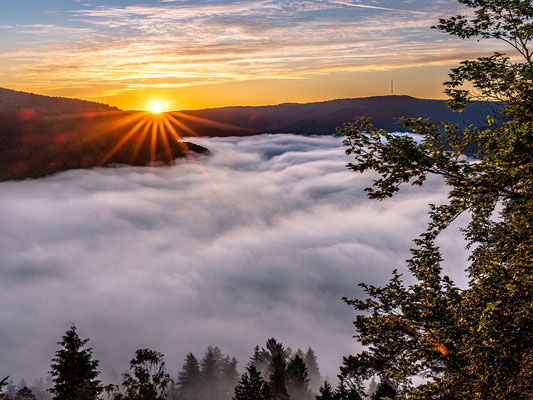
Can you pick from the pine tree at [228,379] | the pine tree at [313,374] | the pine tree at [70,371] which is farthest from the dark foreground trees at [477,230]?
the pine tree at [313,374]

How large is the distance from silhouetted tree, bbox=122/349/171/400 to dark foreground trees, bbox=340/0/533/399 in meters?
24.0

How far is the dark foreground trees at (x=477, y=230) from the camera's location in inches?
301

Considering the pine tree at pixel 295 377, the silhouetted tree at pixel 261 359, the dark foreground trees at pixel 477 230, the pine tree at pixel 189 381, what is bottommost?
the dark foreground trees at pixel 477 230

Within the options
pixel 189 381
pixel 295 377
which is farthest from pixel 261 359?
pixel 295 377

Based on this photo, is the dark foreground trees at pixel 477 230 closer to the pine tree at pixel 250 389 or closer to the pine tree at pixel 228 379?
the pine tree at pixel 250 389

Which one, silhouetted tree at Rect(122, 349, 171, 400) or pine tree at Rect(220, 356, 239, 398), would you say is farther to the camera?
pine tree at Rect(220, 356, 239, 398)

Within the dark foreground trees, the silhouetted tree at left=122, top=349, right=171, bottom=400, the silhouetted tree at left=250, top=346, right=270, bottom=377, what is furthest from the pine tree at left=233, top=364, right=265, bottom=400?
the silhouetted tree at left=250, top=346, right=270, bottom=377

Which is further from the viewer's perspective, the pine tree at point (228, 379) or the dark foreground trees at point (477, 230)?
the pine tree at point (228, 379)

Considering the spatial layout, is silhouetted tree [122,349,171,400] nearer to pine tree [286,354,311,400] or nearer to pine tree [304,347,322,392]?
pine tree [286,354,311,400]

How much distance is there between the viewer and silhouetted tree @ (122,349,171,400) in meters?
29.9

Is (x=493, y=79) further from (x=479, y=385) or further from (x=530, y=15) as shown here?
(x=479, y=385)

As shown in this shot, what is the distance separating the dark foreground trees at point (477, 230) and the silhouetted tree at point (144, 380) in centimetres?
2399

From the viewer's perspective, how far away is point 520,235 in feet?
28.8

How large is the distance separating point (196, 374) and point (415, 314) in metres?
120
